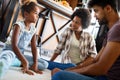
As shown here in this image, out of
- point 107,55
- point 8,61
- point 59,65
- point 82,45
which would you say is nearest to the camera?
point 107,55

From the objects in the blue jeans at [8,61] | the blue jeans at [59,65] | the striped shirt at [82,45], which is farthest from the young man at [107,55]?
the striped shirt at [82,45]

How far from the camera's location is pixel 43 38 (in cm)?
453

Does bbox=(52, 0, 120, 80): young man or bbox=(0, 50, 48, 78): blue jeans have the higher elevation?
bbox=(52, 0, 120, 80): young man

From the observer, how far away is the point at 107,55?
128cm

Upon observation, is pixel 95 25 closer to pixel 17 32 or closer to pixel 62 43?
pixel 62 43

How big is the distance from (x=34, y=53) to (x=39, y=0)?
1.99 m

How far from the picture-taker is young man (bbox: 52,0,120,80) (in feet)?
4.20

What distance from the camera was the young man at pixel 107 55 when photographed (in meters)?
1.28

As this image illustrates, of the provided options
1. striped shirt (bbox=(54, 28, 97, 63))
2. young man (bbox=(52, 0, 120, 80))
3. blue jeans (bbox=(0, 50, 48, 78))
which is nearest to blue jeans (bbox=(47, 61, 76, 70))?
blue jeans (bbox=(0, 50, 48, 78))

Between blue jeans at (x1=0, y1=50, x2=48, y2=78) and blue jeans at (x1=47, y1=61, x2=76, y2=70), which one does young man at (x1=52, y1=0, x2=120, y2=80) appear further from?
blue jeans at (x1=47, y1=61, x2=76, y2=70)

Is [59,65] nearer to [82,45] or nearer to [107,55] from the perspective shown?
[82,45]

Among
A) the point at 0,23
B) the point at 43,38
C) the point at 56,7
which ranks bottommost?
the point at 43,38

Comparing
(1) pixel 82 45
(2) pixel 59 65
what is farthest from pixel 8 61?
(1) pixel 82 45

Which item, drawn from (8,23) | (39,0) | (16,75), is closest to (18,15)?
(8,23)
